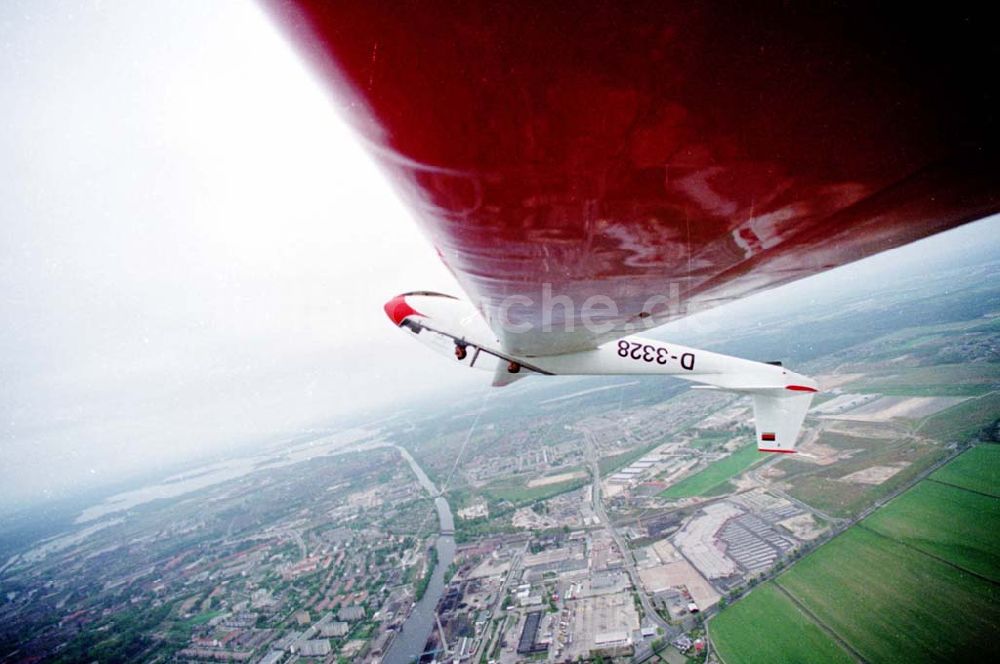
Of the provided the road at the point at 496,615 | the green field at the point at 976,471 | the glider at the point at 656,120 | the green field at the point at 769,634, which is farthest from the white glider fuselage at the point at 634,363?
the green field at the point at 976,471

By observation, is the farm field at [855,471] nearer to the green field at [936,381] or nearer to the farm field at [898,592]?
the farm field at [898,592]

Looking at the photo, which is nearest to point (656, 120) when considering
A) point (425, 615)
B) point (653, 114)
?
point (653, 114)

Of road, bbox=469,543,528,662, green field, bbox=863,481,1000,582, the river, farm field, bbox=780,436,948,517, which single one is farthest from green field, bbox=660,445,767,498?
the river

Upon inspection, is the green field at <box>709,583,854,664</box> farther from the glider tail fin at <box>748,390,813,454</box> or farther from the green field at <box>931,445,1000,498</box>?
the green field at <box>931,445,1000,498</box>

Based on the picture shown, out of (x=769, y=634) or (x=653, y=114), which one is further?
(x=769, y=634)

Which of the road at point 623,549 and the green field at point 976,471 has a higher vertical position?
the green field at point 976,471

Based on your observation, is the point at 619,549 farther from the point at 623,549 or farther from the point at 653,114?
the point at 653,114
